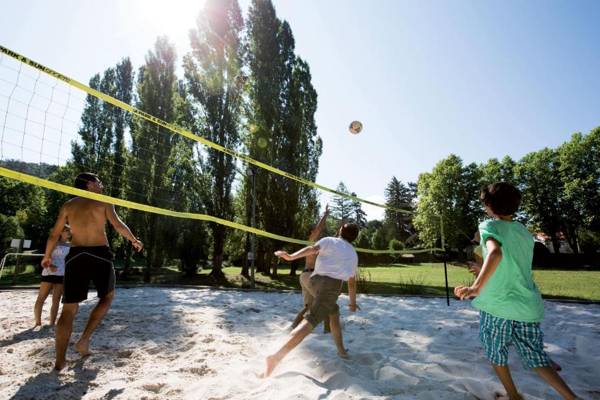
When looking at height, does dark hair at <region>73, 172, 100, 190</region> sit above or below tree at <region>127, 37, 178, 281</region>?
below

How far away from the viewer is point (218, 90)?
48.3ft

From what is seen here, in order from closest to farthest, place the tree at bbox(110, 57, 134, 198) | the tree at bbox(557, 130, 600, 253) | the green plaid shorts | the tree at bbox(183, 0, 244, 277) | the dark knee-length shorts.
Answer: the green plaid shorts → the dark knee-length shorts → the tree at bbox(183, 0, 244, 277) → the tree at bbox(110, 57, 134, 198) → the tree at bbox(557, 130, 600, 253)

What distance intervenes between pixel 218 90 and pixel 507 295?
48.4 ft

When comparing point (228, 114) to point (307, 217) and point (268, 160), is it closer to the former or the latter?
point (268, 160)

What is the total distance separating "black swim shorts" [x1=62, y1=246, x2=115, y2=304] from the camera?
2.80 m

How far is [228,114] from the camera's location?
579 inches

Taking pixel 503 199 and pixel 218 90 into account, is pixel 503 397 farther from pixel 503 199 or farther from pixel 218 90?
pixel 218 90

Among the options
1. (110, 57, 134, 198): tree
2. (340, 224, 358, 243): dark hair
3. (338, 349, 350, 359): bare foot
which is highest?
(110, 57, 134, 198): tree

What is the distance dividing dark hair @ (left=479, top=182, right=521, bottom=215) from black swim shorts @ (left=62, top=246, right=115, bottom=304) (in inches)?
127

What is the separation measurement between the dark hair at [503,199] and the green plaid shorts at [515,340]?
2.31 ft

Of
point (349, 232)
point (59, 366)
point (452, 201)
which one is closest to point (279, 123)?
point (349, 232)

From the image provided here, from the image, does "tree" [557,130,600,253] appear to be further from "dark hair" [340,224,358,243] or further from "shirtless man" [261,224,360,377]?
"shirtless man" [261,224,360,377]

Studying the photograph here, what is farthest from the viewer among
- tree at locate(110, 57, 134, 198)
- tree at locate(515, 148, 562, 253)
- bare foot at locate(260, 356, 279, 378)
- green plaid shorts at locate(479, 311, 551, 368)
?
tree at locate(515, 148, 562, 253)

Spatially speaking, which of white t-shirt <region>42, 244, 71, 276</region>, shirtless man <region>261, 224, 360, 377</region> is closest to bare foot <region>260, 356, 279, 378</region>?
shirtless man <region>261, 224, 360, 377</region>
